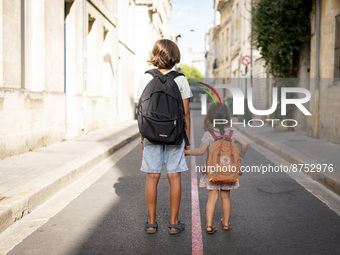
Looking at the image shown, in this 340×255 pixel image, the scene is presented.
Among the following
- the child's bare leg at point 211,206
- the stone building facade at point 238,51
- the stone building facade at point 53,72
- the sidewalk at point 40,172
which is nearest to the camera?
the child's bare leg at point 211,206

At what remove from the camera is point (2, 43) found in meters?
7.79

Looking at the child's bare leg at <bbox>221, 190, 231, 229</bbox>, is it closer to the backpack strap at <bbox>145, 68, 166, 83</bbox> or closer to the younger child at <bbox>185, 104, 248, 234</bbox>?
the younger child at <bbox>185, 104, 248, 234</bbox>

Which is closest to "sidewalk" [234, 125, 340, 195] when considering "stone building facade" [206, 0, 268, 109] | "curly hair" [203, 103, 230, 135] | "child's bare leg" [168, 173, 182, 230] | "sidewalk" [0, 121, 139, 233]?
"curly hair" [203, 103, 230, 135]

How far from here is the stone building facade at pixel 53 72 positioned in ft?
26.6

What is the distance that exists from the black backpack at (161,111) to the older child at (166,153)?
5.1 inches

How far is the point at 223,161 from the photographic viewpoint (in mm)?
3848

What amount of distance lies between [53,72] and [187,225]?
7.53m

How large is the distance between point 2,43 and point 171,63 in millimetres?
5197

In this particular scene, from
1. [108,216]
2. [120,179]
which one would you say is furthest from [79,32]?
[108,216]

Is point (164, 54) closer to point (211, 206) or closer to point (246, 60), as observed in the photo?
point (211, 206)

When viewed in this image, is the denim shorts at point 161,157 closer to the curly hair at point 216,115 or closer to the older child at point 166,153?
the older child at point 166,153

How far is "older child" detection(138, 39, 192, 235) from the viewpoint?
12.3ft

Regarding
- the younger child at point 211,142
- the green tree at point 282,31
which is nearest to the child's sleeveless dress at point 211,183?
the younger child at point 211,142

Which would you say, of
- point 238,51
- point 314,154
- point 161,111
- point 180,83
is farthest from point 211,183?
point 238,51
